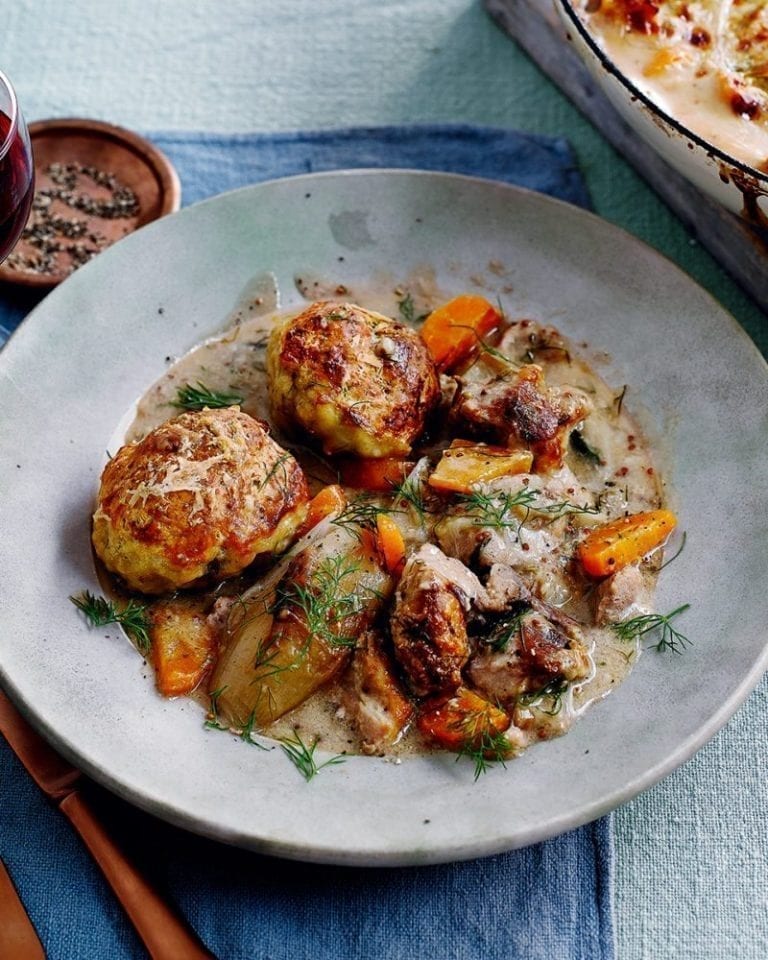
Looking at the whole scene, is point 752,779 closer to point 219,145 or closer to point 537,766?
point 537,766

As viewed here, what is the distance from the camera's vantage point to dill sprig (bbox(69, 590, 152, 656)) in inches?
141

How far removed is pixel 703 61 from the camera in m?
4.31

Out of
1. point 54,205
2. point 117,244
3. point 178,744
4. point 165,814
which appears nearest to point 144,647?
point 178,744

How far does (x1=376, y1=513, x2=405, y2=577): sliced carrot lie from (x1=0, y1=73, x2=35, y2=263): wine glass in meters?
1.57

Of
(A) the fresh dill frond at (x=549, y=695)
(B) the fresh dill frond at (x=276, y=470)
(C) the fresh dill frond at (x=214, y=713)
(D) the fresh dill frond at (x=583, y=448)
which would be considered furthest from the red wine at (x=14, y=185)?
(A) the fresh dill frond at (x=549, y=695)

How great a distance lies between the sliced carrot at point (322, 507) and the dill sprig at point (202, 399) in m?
0.51

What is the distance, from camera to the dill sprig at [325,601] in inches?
133

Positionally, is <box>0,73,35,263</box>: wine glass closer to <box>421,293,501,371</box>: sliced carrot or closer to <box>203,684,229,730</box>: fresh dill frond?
<box>421,293,501,371</box>: sliced carrot

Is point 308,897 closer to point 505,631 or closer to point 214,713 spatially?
point 214,713

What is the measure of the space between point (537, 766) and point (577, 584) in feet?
2.08

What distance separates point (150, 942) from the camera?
10.5ft

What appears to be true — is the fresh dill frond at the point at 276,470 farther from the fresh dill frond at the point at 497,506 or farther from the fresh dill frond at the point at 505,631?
the fresh dill frond at the point at 505,631

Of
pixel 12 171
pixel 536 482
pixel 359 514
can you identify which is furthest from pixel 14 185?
pixel 536 482

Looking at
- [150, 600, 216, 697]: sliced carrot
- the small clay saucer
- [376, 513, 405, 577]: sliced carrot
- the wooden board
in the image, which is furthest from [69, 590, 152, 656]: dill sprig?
the wooden board
